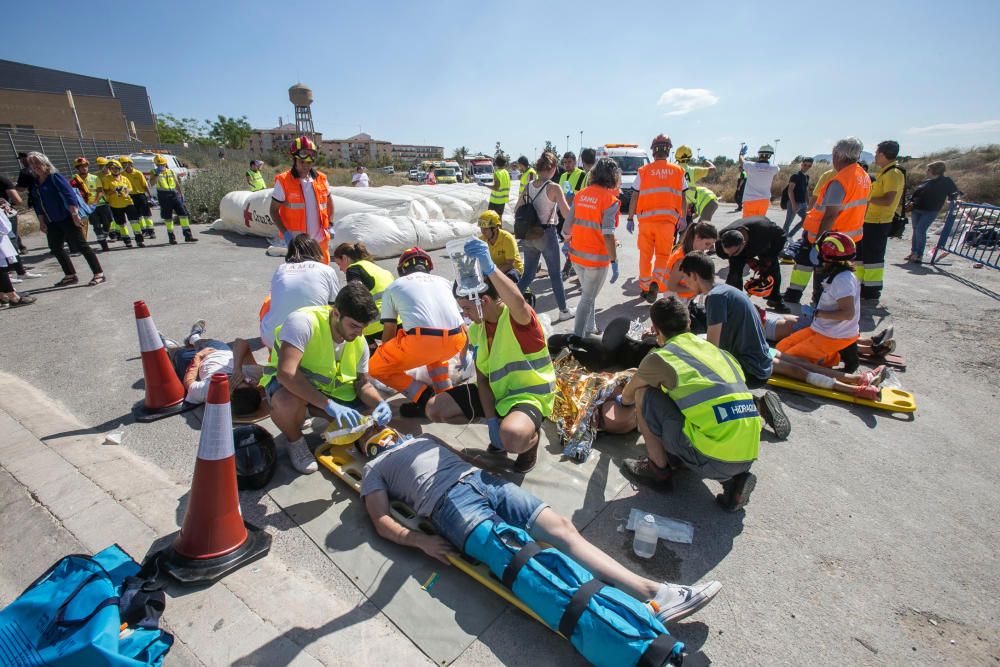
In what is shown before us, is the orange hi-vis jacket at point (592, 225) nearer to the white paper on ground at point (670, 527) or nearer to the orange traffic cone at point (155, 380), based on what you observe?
the white paper on ground at point (670, 527)

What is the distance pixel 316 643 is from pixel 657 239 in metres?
5.22

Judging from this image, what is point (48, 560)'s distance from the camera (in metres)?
2.07

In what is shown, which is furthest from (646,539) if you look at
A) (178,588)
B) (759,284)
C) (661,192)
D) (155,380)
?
(759,284)

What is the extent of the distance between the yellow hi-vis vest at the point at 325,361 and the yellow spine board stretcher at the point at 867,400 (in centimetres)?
343

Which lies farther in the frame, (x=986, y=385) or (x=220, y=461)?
(x=986, y=385)

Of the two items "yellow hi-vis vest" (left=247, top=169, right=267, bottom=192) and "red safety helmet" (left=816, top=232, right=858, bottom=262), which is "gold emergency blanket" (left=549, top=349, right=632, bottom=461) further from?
"yellow hi-vis vest" (left=247, top=169, right=267, bottom=192)

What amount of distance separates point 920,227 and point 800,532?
8.53 meters

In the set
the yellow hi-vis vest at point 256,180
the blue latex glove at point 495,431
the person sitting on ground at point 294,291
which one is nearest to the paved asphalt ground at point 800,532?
the blue latex glove at point 495,431

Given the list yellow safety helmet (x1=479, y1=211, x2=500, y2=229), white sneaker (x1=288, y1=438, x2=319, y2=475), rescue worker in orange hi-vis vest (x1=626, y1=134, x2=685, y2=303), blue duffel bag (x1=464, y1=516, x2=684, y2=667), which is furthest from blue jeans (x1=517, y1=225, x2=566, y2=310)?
blue duffel bag (x1=464, y1=516, x2=684, y2=667)

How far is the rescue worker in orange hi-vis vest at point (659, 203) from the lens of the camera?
5.39 metres

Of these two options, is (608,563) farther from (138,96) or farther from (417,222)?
(138,96)

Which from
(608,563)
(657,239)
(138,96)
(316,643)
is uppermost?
(138,96)

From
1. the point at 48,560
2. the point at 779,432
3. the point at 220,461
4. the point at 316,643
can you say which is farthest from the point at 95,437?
the point at 779,432

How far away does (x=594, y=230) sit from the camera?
14.8 ft
